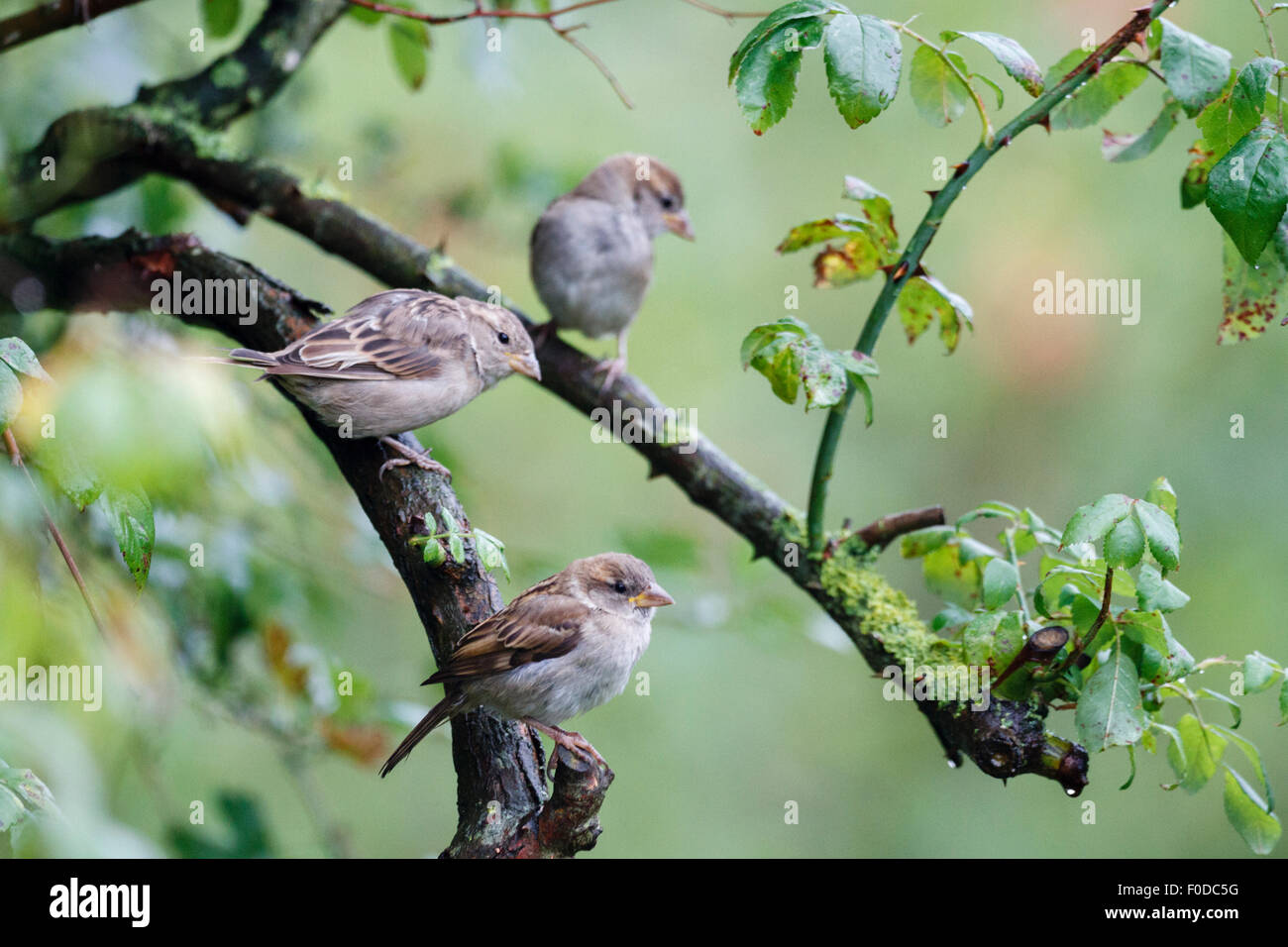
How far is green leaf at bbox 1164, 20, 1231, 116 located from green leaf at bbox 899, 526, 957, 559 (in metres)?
1.11

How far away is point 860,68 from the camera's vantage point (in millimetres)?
2236

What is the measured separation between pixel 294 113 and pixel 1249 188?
Answer: 4.06 metres

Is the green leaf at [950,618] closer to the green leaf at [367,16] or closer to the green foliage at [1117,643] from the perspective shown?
the green foliage at [1117,643]

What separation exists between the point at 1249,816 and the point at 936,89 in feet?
5.57

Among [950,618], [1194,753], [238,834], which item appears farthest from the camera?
[238,834]

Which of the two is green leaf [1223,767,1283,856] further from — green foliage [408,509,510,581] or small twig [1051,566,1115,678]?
green foliage [408,509,510,581]

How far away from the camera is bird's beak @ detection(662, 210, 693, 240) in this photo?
5527 mm

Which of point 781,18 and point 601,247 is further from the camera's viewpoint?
point 601,247

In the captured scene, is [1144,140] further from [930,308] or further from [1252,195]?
[1252,195]

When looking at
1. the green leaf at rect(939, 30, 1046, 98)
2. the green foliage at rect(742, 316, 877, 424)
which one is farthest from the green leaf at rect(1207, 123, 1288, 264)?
the green foliage at rect(742, 316, 877, 424)

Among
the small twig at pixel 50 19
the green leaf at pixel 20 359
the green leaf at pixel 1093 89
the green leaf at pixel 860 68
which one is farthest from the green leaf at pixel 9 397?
the green leaf at pixel 1093 89

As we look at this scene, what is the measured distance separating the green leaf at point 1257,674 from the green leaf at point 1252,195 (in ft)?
2.54

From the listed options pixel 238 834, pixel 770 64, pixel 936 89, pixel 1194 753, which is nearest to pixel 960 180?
pixel 936 89

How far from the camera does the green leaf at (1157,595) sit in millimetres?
2277
